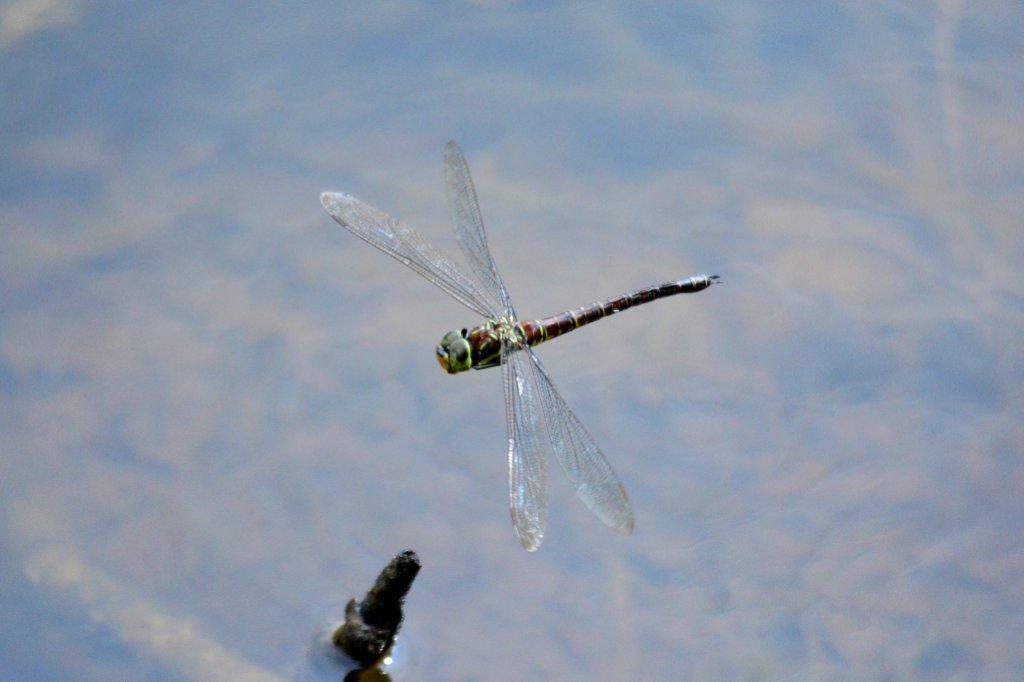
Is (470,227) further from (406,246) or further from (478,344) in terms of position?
(478,344)

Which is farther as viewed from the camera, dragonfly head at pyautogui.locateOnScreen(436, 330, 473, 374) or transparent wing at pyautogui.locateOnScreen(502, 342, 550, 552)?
dragonfly head at pyautogui.locateOnScreen(436, 330, 473, 374)


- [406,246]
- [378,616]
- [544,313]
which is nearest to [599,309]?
[544,313]

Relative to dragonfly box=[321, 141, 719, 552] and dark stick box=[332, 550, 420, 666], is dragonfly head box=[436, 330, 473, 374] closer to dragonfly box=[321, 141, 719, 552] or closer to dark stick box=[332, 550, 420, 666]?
dragonfly box=[321, 141, 719, 552]

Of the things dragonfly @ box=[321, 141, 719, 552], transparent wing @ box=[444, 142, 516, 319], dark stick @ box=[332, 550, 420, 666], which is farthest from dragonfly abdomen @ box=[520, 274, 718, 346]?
dark stick @ box=[332, 550, 420, 666]

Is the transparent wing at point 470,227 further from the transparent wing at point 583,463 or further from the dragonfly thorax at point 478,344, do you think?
the transparent wing at point 583,463

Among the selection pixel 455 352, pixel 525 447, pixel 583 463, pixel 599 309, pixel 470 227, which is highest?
pixel 470 227

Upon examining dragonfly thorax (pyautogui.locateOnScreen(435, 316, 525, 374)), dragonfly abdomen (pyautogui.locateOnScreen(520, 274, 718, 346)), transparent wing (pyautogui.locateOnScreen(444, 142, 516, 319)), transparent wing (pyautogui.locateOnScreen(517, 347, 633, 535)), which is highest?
transparent wing (pyautogui.locateOnScreen(444, 142, 516, 319))

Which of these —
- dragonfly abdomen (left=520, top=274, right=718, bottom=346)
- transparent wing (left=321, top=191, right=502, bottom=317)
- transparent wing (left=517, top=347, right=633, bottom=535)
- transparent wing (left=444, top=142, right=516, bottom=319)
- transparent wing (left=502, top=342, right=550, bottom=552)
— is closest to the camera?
transparent wing (left=502, top=342, right=550, bottom=552)
